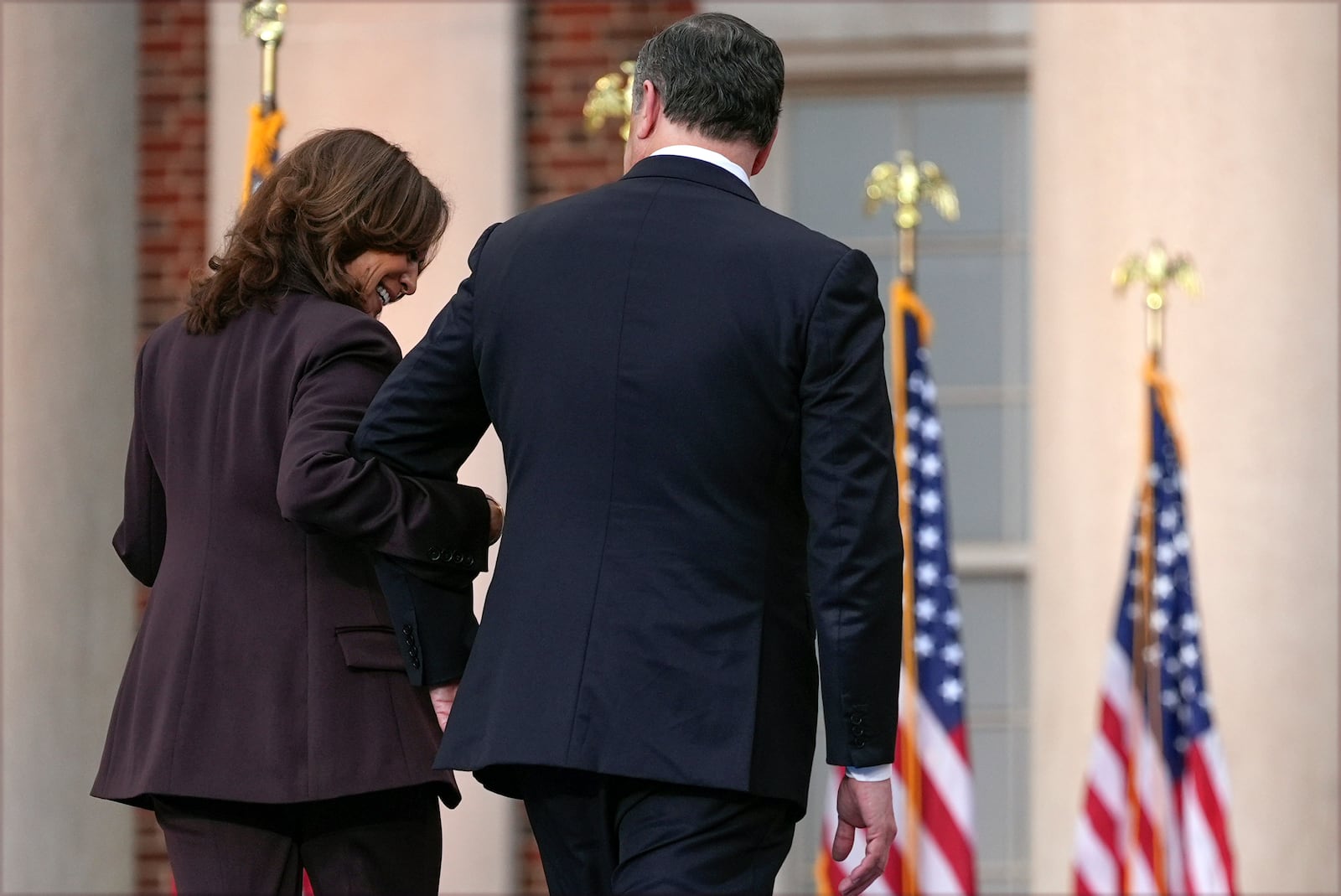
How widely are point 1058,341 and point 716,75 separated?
4443 mm

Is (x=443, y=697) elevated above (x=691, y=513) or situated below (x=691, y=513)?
below

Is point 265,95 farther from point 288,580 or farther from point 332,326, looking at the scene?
point 288,580

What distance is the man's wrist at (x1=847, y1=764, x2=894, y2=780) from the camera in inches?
93.0

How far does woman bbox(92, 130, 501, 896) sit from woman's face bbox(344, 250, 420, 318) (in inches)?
0.9

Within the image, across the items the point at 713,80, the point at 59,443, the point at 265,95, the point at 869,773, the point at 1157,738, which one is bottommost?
the point at 1157,738

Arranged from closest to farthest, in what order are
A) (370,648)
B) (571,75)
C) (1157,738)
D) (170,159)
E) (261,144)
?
(370,648) < (261,144) < (1157,738) < (571,75) < (170,159)

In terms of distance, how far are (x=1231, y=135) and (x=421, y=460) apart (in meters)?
4.64

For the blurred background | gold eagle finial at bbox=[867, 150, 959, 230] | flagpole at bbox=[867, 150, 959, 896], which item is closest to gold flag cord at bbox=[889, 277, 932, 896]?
flagpole at bbox=[867, 150, 959, 896]

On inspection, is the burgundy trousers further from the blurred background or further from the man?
the blurred background

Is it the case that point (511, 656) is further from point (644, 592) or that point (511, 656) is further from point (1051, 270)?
point (1051, 270)

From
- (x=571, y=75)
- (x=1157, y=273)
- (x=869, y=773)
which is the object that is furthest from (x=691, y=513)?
(x=571, y=75)

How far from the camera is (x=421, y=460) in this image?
2.50 metres

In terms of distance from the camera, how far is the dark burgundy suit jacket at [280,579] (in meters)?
2.43

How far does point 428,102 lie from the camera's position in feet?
21.2
